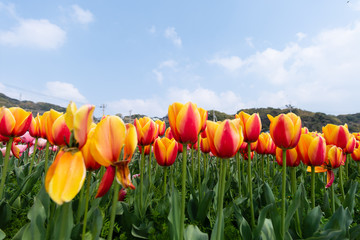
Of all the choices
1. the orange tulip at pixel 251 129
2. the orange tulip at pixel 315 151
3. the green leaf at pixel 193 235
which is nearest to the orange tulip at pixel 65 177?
the green leaf at pixel 193 235

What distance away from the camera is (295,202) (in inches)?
59.2

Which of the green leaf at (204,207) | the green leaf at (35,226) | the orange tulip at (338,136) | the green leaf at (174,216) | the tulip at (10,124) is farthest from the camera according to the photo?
the orange tulip at (338,136)

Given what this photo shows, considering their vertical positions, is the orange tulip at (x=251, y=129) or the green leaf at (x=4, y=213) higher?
the orange tulip at (x=251, y=129)

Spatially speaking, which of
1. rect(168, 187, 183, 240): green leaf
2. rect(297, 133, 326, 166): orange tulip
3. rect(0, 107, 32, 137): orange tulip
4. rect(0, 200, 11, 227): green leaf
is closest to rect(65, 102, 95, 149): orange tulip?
rect(168, 187, 183, 240): green leaf

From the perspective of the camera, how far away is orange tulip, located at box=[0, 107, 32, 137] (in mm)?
1476

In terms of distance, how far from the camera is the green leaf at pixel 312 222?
1.68 m

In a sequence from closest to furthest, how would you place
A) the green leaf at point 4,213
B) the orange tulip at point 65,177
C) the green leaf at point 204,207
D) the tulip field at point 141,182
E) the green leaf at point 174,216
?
1. the orange tulip at point 65,177
2. the tulip field at point 141,182
3. the green leaf at point 174,216
4. the green leaf at point 4,213
5. the green leaf at point 204,207

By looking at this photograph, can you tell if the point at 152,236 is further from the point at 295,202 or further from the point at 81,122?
the point at 81,122

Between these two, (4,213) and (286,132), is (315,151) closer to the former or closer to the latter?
(286,132)

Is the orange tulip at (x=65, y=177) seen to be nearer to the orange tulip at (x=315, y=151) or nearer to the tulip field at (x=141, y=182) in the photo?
the tulip field at (x=141, y=182)

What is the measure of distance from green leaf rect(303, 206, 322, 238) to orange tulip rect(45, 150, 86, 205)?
1815mm

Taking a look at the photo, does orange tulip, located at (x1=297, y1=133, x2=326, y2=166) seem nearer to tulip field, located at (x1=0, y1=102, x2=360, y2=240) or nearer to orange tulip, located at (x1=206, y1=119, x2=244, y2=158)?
tulip field, located at (x1=0, y1=102, x2=360, y2=240)

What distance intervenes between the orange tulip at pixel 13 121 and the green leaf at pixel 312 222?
2279 millimetres

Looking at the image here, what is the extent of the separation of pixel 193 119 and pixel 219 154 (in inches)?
9.9
